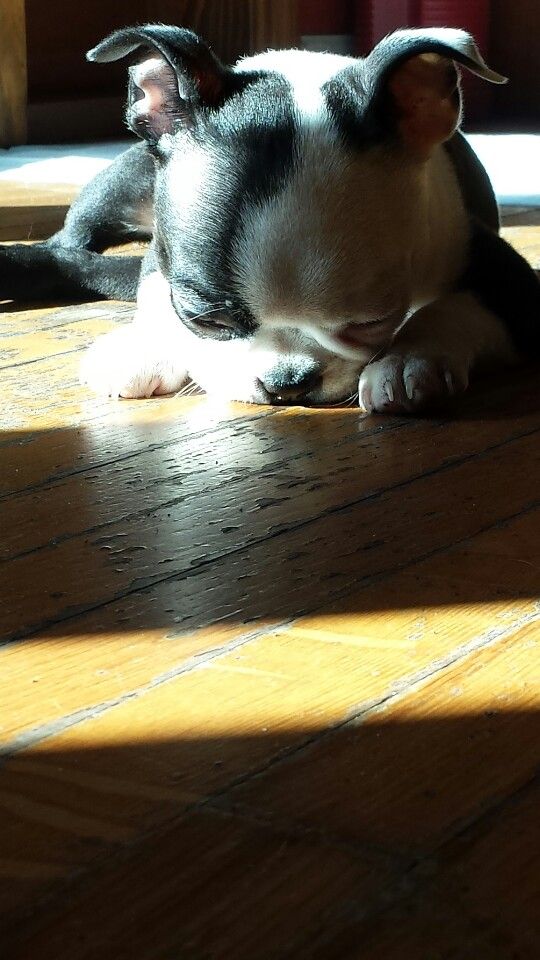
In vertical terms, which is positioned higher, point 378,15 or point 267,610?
point 378,15

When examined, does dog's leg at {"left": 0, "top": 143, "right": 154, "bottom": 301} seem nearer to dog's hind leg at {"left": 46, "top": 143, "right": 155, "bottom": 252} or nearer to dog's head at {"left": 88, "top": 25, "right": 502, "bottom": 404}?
dog's hind leg at {"left": 46, "top": 143, "right": 155, "bottom": 252}

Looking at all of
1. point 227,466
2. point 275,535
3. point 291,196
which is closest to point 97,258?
point 291,196

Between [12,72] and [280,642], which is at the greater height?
[12,72]

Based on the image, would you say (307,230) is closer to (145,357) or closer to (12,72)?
(145,357)

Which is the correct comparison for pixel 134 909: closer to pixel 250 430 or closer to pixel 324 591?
pixel 324 591

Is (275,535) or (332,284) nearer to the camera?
(275,535)

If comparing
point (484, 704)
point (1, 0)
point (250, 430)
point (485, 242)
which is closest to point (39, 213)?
point (485, 242)

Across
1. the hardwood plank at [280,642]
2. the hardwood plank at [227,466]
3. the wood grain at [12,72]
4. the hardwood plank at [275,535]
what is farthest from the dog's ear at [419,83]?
the wood grain at [12,72]
